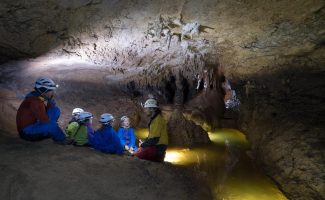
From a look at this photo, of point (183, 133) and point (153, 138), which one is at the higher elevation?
point (153, 138)

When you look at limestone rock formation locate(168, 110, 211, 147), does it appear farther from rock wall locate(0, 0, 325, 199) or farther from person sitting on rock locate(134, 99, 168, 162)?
person sitting on rock locate(134, 99, 168, 162)

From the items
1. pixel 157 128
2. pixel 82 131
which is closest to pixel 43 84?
pixel 82 131

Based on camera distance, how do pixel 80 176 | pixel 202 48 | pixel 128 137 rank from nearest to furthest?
pixel 80 176 → pixel 128 137 → pixel 202 48

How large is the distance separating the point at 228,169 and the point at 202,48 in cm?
378

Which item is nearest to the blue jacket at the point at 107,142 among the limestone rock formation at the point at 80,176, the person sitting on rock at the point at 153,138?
the limestone rock formation at the point at 80,176

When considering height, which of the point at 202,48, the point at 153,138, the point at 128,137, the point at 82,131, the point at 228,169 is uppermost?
Result: the point at 202,48

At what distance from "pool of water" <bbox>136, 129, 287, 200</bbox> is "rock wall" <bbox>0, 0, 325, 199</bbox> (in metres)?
0.32

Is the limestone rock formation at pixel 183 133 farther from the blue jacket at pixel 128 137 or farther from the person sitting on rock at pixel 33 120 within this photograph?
the person sitting on rock at pixel 33 120

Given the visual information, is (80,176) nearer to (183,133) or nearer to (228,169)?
(228,169)

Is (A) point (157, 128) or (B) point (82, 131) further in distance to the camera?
(A) point (157, 128)

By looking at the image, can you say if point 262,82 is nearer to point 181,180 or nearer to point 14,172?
point 181,180

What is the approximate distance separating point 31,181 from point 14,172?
21cm

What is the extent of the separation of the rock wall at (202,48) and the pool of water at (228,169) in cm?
32

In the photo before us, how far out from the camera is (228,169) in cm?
603
